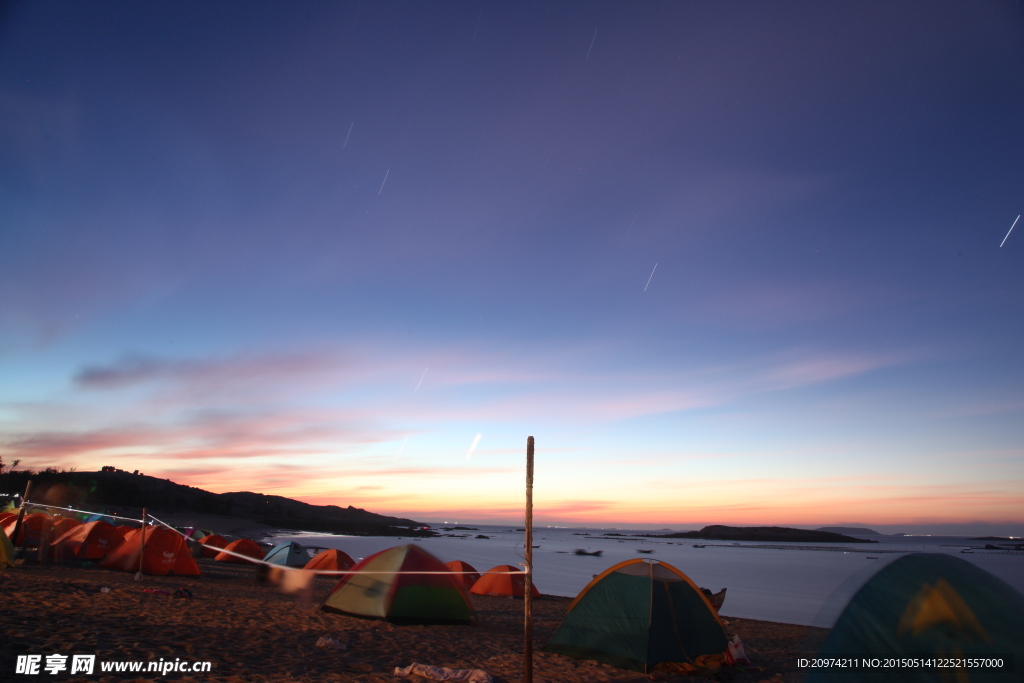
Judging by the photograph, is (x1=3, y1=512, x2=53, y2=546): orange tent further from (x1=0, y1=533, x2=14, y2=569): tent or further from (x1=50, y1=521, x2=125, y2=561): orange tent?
(x1=0, y1=533, x2=14, y2=569): tent

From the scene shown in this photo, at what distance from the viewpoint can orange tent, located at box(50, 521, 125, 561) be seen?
17.6 m

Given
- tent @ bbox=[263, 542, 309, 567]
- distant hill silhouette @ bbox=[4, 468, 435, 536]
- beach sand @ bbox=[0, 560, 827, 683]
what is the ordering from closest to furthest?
beach sand @ bbox=[0, 560, 827, 683], tent @ bbox=[263, 542, 309, 567], distant hill silhouette @ bbox=[4, 468, 435, 536]

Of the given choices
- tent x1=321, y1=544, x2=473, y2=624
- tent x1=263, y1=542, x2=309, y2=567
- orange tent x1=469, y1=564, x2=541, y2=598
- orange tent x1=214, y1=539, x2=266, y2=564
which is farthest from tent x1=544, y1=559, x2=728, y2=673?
orange tent x1=214, y1=539, x2=266, y2=564

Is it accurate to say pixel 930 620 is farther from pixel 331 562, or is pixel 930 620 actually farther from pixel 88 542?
pixel 88 542

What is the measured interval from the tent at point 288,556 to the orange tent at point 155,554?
4223 mm

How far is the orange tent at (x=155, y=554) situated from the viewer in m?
17.1

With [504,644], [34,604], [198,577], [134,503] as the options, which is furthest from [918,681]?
[134,503]

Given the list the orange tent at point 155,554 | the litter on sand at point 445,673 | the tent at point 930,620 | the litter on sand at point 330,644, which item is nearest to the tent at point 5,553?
the orange tent at point 155,554

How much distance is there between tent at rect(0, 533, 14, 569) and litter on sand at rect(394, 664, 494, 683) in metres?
11.9

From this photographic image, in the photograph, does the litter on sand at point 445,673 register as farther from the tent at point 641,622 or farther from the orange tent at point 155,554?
the orange tent at point 155,554

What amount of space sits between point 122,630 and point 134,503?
269ft

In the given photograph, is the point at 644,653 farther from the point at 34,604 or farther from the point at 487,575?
the point at 487,575

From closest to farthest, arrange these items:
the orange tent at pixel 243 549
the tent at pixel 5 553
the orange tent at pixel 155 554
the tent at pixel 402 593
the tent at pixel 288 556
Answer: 1. the tent at pixel 402 593
2. the tent at pixel 5 553
3. the orange tent at pixel 155 554
4. the tent at pixel 288 556
5. the orange tent at pixel 243 549

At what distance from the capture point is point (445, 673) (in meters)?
7.93
